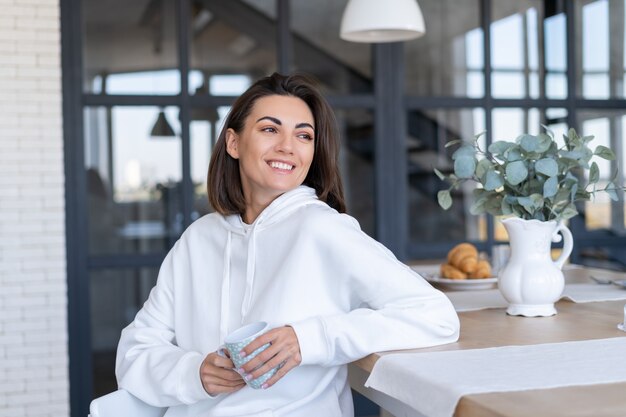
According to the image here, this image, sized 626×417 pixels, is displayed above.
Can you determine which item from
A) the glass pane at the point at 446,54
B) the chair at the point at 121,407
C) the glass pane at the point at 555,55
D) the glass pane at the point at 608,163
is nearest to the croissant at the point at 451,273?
the chair at the point at 121,407

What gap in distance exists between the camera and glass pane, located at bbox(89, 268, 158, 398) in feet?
16.2

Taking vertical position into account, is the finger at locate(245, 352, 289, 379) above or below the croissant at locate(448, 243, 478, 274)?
below

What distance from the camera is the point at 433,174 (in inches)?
295

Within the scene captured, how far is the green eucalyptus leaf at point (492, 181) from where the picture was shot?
89.3 inches

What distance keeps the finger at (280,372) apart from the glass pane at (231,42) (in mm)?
3381

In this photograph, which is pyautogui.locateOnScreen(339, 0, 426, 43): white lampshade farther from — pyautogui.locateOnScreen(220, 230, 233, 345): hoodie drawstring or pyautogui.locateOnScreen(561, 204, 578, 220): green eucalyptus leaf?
pyautogui.locateOnScreen(220, 230, 233, 345): hoodie drawstring

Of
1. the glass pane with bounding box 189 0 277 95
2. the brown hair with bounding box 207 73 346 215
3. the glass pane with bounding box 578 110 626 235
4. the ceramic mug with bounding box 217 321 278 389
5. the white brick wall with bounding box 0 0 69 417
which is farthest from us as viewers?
the glass pane with bounding box 189 0 277 95

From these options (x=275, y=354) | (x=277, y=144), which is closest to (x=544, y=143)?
(x=277, y=144)

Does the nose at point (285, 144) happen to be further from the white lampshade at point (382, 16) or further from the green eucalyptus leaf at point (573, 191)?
the white lampshade at point (382, 16)

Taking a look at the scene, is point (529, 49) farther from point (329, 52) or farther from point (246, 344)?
point (246, 344)

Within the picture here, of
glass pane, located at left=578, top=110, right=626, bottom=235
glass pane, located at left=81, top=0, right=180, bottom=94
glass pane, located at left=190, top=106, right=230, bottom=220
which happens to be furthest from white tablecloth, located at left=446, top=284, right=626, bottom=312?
glass pane, located at left=81, top=0, right=180, bottom=94

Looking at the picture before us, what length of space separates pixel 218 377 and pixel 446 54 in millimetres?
6073

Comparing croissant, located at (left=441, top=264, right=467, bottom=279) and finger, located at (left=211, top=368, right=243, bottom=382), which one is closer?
finger, located at (left=211, top=368, right=243, bottom=382)

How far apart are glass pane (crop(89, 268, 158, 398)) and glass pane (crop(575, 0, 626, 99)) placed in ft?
9.64
